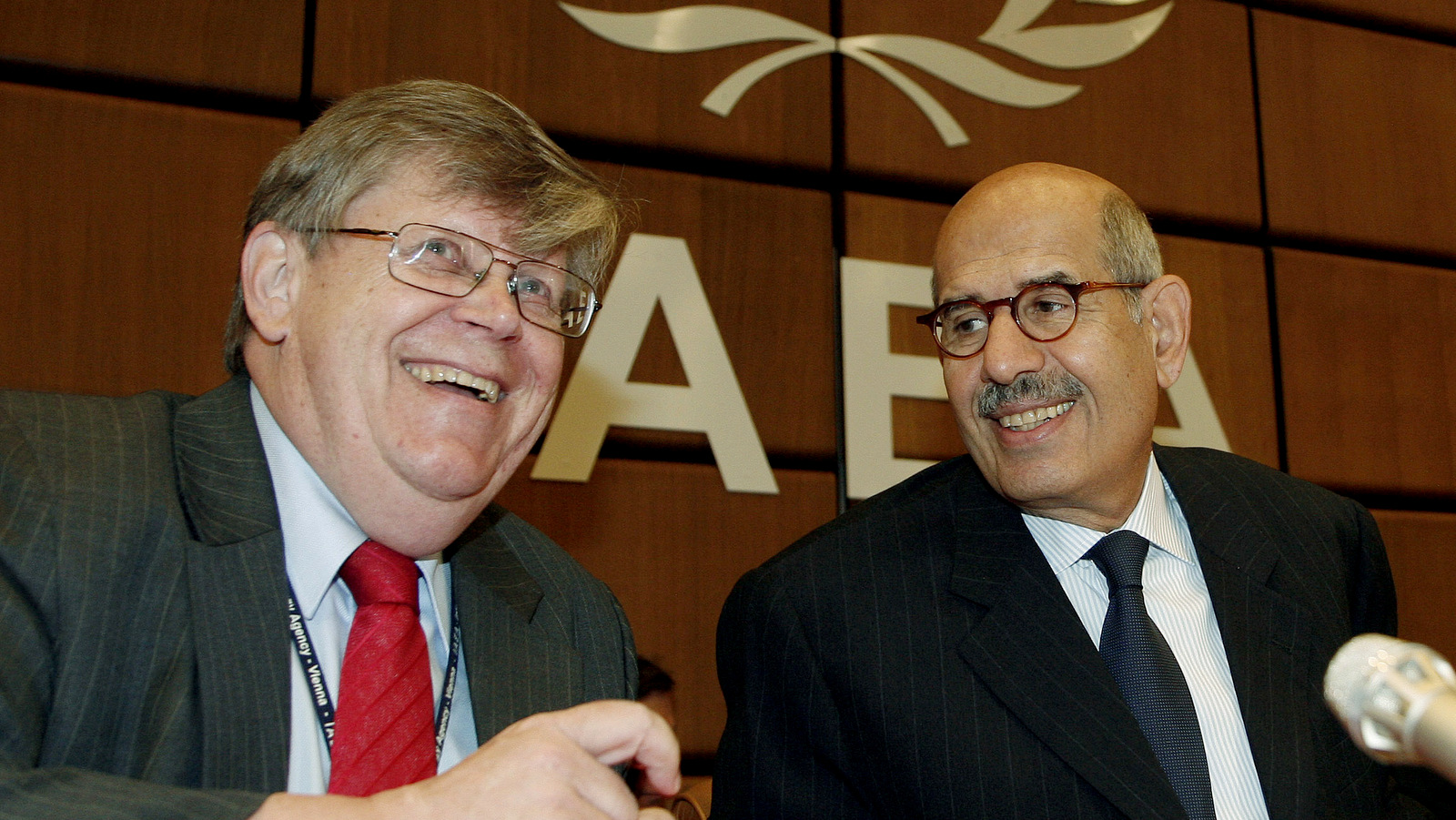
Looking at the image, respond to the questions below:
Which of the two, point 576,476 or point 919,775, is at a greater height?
point 576,476

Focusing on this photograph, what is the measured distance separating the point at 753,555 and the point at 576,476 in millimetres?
542

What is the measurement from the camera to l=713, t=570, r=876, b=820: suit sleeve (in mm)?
1727

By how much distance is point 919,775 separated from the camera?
5.49 feet

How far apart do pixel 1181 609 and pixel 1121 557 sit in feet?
0.51

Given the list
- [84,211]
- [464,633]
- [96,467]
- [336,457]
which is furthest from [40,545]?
[84,211]

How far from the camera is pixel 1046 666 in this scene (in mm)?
1730

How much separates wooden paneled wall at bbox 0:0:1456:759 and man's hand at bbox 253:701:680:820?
190 cm

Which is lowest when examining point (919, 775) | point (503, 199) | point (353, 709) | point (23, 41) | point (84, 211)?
point (919, 775)

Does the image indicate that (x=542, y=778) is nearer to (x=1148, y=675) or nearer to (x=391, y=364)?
(x=391, y=364)

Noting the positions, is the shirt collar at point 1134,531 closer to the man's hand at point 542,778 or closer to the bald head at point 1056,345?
the bald head at point 1056,345

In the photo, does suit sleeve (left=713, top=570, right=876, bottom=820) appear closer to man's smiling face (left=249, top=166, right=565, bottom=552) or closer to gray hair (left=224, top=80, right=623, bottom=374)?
man's smiling face (left=249, top=166, right=565, bottom=552)

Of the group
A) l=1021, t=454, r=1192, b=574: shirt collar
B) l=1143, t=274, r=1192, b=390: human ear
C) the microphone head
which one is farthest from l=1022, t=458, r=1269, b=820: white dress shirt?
the microphone head

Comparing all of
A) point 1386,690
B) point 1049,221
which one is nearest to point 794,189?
point 1049,221

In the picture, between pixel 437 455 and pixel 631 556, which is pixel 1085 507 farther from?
pixel 631 556
